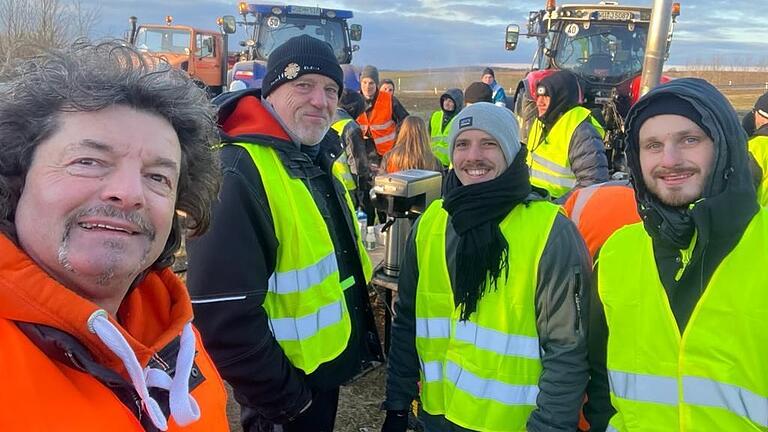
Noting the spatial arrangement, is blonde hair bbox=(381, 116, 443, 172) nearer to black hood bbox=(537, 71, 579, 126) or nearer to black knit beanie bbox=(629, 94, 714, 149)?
black hood bbox=(537, 71, 579, 126)

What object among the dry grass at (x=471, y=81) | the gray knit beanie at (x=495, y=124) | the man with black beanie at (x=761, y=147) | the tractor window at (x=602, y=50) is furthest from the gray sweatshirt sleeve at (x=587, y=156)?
the dry grass at (x=471, y=81)

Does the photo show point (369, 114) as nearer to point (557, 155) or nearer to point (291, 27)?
point (557, 155)

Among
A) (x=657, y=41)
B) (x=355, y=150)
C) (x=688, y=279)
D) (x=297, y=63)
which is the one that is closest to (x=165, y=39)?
(x=355, y=150)

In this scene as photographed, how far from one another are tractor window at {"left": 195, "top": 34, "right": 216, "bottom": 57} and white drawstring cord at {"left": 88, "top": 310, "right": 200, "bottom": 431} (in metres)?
15.8

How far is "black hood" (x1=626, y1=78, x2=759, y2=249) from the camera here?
1628 millimetres

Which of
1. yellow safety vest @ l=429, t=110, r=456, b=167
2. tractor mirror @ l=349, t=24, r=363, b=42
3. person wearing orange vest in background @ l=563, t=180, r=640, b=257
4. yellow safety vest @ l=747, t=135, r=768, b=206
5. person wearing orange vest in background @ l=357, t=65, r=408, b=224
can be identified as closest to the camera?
person wearing orange vest in background @ l=563, t=180, r=640, b=257

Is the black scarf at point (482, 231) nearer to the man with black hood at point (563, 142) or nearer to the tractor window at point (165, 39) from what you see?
the man with black hood at point (563, 142)

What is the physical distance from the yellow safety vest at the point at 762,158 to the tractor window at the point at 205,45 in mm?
14558

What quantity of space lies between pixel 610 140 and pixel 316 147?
6463mm

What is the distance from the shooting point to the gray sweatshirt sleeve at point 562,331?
1.92m

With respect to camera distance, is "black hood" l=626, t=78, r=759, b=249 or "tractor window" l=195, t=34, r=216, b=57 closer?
"black hood" l=626, t=78, r=759, b=249

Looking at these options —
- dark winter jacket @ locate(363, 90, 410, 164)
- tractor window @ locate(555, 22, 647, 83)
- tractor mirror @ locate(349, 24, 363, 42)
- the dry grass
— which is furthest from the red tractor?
the dry grass

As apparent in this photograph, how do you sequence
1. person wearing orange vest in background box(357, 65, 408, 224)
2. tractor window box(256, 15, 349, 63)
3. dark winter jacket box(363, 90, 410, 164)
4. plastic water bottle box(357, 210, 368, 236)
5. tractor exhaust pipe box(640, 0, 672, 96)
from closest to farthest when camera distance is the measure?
tractor exhaust pipe box(640, 0, 672, 96) → plastic water bottle box(357, 210, 368, 236) → dark winter jacket box(363, 90, 410, 164) → person wearing orange vest in background box(357, 65, 408, 224) → tractor window box(256, 15, 349, 63)

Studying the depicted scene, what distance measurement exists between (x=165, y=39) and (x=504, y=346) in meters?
16.1
